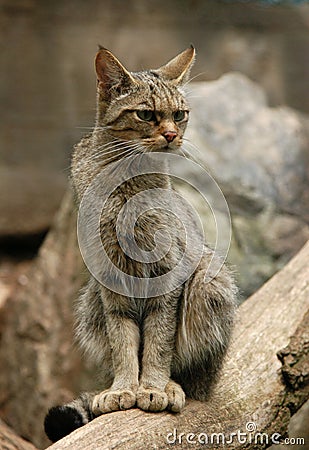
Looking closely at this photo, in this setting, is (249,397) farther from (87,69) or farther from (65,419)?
(87,69)

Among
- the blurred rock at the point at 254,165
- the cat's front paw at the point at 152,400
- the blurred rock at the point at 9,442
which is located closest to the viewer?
the cat's front paw at the point at 152,400

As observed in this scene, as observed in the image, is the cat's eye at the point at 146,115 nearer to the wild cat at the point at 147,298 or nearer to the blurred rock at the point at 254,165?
the wild cat at the point at 147,298

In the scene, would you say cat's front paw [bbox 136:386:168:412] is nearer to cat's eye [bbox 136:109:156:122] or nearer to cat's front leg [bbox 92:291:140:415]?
cat's front leg [bbox 92:291:140:415]

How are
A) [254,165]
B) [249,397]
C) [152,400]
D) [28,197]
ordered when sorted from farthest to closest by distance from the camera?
[28,197] < [254,165] < [249,397] < [152,400]

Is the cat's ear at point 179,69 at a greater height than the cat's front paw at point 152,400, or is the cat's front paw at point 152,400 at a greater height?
the cat's ear at point 179,69

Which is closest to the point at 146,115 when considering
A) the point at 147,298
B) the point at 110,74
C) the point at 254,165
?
the point at 110,74

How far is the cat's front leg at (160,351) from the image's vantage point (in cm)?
275

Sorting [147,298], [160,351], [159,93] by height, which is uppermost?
[159,93]

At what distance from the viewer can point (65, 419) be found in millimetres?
2836

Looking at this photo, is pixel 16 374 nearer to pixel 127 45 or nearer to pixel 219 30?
pixel 127 45

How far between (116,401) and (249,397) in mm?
611

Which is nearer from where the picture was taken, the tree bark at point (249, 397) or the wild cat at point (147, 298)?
the tree bark at point (249, 397)

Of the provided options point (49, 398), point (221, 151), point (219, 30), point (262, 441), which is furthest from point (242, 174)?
point (262, 441)

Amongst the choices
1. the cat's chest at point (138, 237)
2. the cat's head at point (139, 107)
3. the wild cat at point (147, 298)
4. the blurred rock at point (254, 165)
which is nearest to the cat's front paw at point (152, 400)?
the wild cat at point (147, 298)
